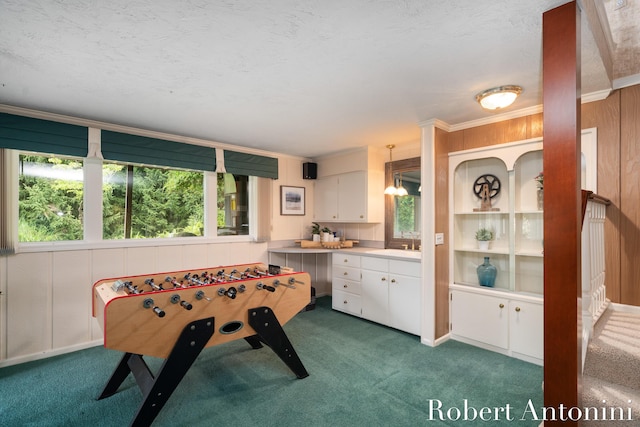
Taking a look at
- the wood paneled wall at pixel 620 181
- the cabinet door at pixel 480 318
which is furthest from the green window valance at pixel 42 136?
the wood paneled wall at pixel 620 181

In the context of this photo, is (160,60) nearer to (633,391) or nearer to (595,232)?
(595,232)

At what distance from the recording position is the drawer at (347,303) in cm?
402

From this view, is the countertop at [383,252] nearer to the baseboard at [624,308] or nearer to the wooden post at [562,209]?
the baseboard at [624,308]

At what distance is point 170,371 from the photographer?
198cm

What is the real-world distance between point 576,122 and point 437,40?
848 millimetres

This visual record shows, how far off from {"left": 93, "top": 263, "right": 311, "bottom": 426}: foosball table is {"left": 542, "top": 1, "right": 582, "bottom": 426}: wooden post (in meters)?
1.71

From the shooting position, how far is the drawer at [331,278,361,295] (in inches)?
159

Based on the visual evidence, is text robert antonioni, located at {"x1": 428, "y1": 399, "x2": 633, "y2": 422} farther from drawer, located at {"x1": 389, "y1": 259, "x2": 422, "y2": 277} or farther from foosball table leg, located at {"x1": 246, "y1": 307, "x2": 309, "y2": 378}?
drawer, located at {"x1": 389, "y1": 259, "x2": 422, "y2": 277}

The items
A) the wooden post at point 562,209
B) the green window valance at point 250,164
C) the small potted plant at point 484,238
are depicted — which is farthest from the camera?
the green window valance at point 250,164

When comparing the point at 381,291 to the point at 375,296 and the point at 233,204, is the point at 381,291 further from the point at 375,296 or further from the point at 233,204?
the point at 233,204

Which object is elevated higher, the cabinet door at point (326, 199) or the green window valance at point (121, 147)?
the green window valance at point (121, 147)

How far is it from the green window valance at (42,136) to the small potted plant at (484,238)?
163 inches

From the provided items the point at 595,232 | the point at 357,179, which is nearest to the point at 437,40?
the point at 595,232

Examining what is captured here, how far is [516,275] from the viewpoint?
3.02m
